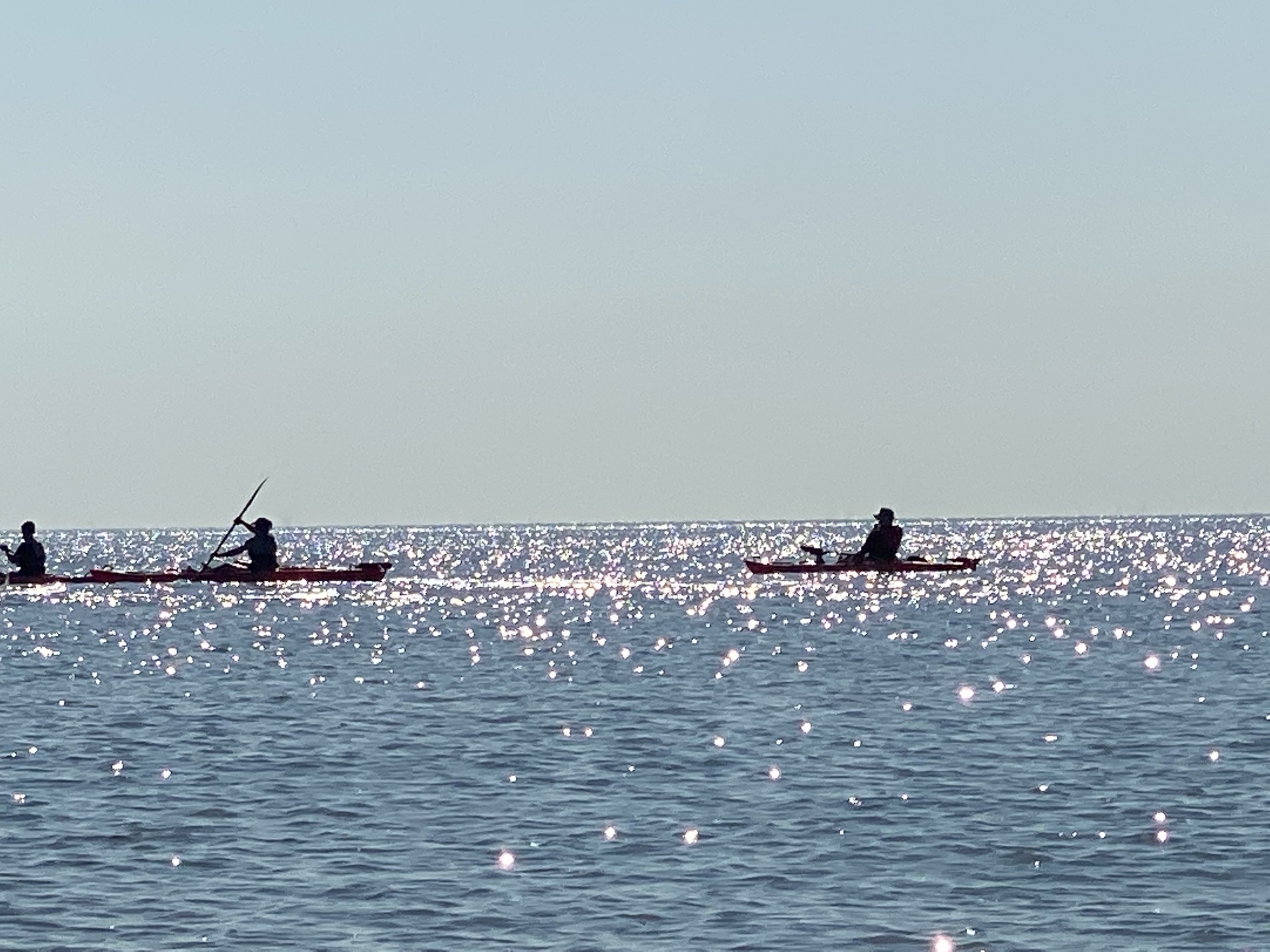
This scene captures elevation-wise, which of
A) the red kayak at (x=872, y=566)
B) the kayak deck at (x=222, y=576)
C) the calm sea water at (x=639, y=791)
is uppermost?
the red kayak at (x=872, y=566)

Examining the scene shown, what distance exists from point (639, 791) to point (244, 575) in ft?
185

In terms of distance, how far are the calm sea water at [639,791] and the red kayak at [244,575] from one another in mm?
19482

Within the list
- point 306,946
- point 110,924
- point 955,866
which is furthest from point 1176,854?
point 110,924

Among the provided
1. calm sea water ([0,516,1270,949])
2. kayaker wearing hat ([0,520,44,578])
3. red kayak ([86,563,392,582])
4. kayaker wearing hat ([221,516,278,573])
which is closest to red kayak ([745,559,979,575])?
red kayak ([86,563,392,582])

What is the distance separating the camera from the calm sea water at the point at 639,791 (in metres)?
21.3

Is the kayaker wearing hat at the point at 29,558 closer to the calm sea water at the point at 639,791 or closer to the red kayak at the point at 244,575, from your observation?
the red kayak at the point at 244,575

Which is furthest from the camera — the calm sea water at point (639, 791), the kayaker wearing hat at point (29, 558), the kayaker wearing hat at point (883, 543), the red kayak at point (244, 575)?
the kayaker wearing hat at point (883, 543)

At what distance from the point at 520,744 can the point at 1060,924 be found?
50.8 ft

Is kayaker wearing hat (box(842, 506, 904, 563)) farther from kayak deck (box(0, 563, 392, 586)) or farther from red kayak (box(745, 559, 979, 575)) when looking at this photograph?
kayak deck (box(0, 563, 392, 586))

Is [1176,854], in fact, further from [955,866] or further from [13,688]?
[13,688]

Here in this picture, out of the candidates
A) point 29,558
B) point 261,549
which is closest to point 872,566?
point 261,549

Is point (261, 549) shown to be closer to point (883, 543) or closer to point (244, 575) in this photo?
point (244, 575)

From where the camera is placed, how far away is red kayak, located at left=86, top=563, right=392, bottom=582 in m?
84.2

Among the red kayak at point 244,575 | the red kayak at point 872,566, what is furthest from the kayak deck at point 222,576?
the red kayak at point 872,566
